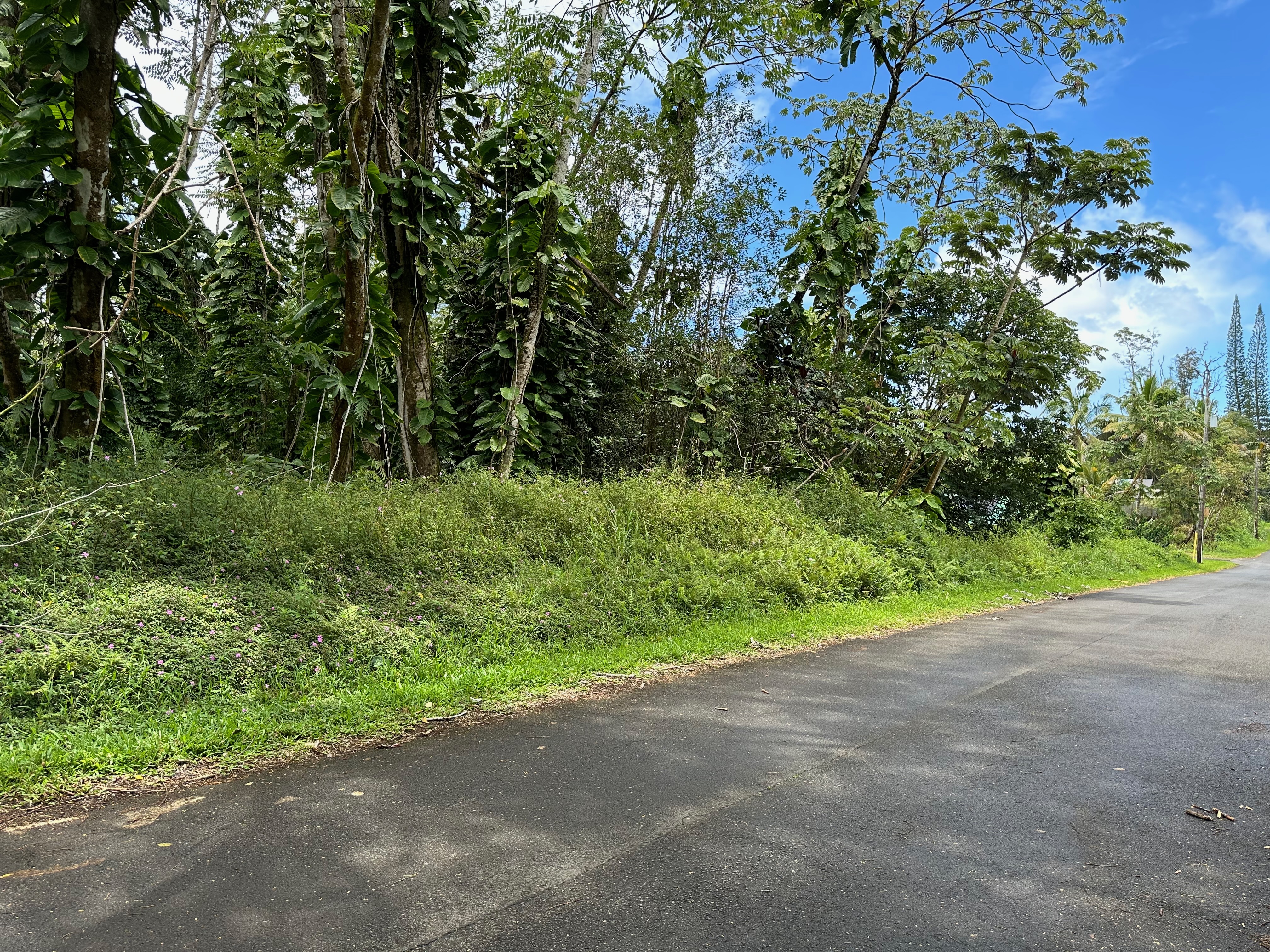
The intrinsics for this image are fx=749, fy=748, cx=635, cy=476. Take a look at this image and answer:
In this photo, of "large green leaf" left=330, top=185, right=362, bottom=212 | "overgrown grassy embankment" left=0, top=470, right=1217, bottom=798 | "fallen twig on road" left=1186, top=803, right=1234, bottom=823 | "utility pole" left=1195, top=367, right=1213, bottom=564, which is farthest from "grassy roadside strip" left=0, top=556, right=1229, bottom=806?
"utility pole" left=1195, top=367, right=1213, bottom=564

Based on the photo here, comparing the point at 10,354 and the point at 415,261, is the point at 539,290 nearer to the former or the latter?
the point at 415,261

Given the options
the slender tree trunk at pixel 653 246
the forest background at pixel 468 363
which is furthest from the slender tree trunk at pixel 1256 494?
the slender tree trunk at pixel 653 246

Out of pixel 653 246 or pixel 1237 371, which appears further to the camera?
pixel 1237 371

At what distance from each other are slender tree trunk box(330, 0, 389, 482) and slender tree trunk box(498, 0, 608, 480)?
2428 mm

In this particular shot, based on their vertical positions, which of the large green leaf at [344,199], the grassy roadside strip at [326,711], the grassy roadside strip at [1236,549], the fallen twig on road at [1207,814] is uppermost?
the large green leaf at [344,199]

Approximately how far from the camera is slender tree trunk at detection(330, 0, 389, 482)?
6.62 metres

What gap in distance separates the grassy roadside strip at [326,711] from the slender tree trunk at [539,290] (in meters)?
4.13

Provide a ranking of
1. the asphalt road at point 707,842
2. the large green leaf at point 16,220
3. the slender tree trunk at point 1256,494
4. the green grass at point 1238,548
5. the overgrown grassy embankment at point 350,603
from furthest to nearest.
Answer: the slender tree trunk at point 1256,494 < the green grass at point 1238,548 < the large green leaf at point 16,220 < the overgrown grassy embankment at point 350,603 < the asphalt road at point 707,842

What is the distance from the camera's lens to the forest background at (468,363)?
5.26 meters

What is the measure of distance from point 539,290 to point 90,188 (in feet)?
17.1

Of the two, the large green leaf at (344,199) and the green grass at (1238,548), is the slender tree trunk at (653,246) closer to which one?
the large green leaf at (344,199)

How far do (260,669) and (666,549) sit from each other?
177 inches

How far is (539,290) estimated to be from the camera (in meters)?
10.3

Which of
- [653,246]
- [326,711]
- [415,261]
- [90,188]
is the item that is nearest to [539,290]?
[415,261]
